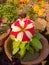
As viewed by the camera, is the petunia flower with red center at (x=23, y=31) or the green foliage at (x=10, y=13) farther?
the green foliage at (x=10, y=13)

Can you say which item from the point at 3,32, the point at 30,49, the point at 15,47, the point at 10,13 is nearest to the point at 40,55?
the point at 30,49

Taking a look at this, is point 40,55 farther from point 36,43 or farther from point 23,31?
point 23,31

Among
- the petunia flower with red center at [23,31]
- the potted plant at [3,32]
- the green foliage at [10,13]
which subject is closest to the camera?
the petunia flower with red center at [23,31]

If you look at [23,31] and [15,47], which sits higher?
[23,31]

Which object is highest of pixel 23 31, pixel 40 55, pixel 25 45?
pixel 23 31

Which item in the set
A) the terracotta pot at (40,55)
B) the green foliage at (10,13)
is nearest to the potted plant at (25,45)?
the terracotta pot at (40,55)

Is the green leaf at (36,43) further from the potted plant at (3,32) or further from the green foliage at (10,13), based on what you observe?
the green foliage at (10,13)

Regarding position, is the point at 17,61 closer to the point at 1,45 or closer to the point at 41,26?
the point at 1,45

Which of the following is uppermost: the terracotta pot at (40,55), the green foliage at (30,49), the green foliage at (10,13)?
the green foliage at (10,13)

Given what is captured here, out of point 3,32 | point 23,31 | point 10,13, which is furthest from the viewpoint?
point 10,13
